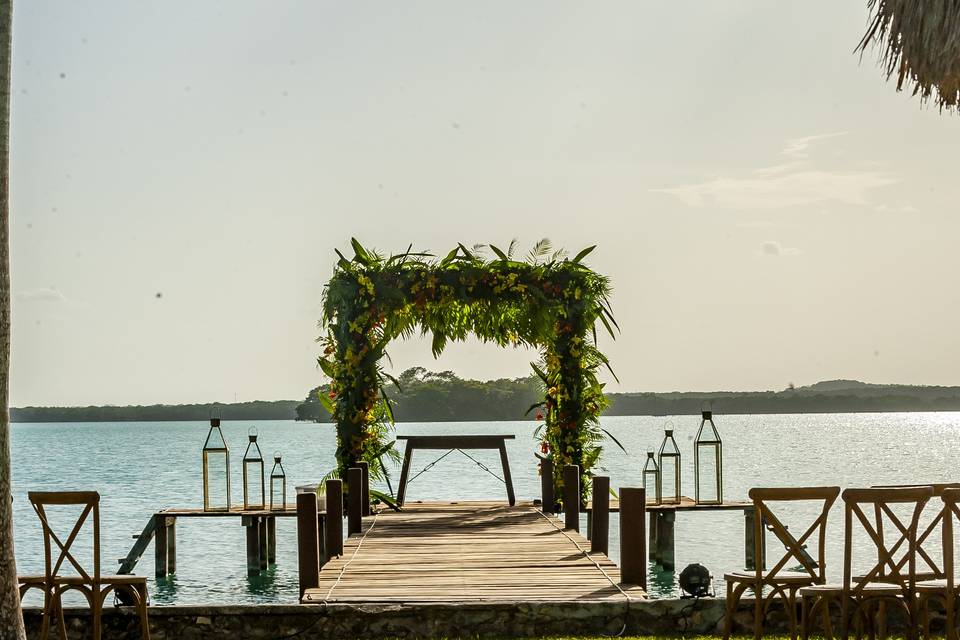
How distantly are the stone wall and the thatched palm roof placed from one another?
3.75 metres

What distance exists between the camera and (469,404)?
4506 centimetres

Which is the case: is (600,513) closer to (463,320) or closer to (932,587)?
(932,587)

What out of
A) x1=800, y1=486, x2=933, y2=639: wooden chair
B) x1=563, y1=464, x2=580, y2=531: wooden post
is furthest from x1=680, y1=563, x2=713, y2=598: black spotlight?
x1=563, y1=464, x2=580, y2=531: wooden post

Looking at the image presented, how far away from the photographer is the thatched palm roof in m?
8.23

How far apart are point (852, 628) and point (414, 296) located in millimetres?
6865

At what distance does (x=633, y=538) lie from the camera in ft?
29.5

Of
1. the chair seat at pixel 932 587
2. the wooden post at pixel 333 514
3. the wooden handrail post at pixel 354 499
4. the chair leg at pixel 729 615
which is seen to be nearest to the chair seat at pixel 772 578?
the chair leg at pixel 729 615

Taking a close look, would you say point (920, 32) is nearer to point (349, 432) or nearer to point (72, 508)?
point (349, 432)

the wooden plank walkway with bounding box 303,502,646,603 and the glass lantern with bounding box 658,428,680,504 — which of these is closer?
the wooden plank walkway with bounding box 303,502,646,603

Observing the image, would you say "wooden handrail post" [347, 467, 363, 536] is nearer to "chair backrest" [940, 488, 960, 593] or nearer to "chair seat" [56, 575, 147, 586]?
"chair seat" [56, 575, 147, 586]

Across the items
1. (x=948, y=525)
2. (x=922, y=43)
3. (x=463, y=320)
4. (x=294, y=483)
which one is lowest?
(x=294, y=483)

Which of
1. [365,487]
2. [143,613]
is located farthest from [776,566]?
[365,487]

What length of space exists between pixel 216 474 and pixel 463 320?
11.1 ft

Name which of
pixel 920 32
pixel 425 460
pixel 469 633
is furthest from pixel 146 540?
pixel 425 460
